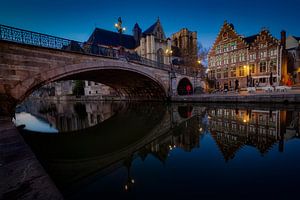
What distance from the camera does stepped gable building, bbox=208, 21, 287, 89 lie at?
29500 millimetres

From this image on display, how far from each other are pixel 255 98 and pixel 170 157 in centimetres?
1365

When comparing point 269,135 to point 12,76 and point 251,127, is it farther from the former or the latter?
point 12,76

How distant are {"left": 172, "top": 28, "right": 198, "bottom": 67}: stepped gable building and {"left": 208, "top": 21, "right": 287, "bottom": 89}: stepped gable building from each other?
5.04 metres

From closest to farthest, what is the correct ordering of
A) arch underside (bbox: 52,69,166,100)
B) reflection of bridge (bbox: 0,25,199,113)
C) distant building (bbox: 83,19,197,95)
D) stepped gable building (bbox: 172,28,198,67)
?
reflection of bridge (bbox: 0,25,199,113) < arch underside (bbox: 52,69,166,100) < distant building (bbox: 83,19,197,95) < stepped gable building (bbox: 172,28,198,67)

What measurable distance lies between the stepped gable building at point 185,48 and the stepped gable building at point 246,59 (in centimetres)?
504

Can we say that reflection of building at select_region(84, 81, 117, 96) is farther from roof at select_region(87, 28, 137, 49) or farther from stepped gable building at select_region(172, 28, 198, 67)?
stepped gable building at select_region(172, 28, 198, 67)

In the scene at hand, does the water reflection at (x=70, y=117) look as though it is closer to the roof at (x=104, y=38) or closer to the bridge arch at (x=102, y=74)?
the bridge arch at (x=102, y=74)

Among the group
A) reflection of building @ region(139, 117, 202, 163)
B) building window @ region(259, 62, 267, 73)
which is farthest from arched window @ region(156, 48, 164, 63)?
reflection of building @ region(139, 117, 202, 163)

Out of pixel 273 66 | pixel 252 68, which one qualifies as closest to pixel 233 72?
pixel 252 68

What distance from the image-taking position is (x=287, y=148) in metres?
4.53

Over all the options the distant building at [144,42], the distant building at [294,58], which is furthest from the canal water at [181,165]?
the distant building at [294,58]

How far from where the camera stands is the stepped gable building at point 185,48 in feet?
134

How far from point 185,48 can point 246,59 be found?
726 inches

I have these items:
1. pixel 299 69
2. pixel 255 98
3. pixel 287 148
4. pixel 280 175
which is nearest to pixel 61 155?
pixel 280 175
